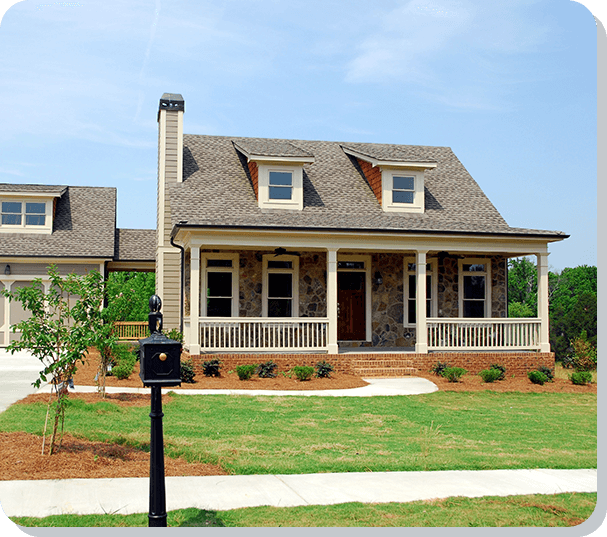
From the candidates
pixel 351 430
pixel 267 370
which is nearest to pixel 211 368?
pixel 267 370

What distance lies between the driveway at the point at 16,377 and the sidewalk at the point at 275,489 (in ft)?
15.7

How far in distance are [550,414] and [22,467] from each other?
756 cm

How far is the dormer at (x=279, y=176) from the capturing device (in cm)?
1747

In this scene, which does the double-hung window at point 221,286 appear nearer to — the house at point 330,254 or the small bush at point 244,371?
the house at point 330,254

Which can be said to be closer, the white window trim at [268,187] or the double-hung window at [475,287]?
the white window trim at [268,187]

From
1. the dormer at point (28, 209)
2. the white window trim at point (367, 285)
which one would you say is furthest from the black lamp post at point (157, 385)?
the dormer at point (28, 209)

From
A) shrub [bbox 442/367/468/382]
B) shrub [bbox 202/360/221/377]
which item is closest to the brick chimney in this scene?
shrub [bbox 202/360/221/377]

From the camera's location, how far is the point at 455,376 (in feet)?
47.7

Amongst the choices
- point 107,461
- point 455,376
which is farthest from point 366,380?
point 107,461

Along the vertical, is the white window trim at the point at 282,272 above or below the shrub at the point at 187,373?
above

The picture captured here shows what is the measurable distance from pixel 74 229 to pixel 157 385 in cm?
2041

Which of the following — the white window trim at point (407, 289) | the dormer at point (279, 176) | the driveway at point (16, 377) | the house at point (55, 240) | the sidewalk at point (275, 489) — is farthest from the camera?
the house at point (55, 240)

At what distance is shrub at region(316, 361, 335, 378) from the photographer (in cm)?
1476

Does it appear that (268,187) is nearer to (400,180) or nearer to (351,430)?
(400,180)
